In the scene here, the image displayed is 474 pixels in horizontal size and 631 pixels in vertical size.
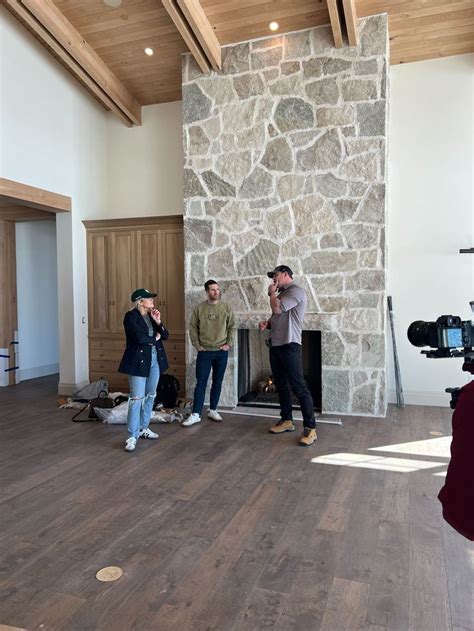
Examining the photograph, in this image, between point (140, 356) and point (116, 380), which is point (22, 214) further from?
point (140, 356)

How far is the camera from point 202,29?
477 centimetres

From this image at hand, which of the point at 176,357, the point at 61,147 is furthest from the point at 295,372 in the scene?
the point at 61,147

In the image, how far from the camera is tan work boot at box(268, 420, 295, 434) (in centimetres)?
436

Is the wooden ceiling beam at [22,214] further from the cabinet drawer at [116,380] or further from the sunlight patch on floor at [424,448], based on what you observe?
the sunlight patch on floor at [424,448]

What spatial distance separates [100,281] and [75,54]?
275cm

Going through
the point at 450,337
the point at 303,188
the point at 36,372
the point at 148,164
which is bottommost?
the point at 36,372

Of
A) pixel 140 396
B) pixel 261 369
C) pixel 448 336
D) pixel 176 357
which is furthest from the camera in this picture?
pixel 176 357

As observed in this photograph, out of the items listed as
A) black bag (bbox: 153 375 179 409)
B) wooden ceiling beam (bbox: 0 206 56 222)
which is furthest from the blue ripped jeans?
wooden ceiling beam (bbox: 0 206 56 222)

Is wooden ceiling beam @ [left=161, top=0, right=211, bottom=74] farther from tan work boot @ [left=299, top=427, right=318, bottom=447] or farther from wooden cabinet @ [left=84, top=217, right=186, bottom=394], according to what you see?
tan work boot @ [left=299, top=427, right=318, bottom=447]

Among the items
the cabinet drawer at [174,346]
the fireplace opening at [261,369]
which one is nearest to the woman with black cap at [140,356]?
the fireplace opening at [261,369]

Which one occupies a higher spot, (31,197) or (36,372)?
(31,197)

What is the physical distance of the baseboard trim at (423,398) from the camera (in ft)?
17.1

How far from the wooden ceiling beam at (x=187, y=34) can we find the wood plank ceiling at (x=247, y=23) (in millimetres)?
280

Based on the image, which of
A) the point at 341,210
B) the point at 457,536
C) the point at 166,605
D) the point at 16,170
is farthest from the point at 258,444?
the point at 16,170
